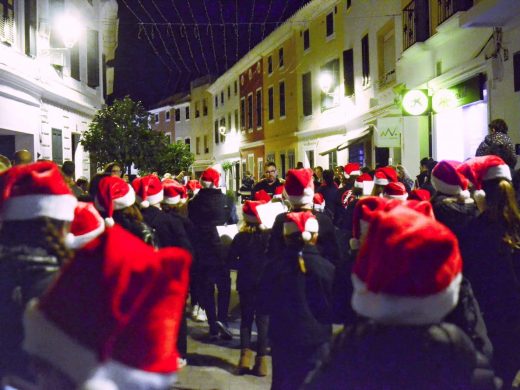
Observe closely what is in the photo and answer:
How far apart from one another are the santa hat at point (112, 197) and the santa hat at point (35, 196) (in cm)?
223

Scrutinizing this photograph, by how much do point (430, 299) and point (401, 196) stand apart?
393cm

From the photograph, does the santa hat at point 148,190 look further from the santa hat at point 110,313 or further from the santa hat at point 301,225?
the santa hat at point 110,313

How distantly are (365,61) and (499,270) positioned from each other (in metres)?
18.7

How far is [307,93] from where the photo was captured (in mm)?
31094

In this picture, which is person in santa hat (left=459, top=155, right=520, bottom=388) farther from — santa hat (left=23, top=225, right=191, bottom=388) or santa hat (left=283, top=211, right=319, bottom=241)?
santa hat (left=23, top=225, right=191, bottom=388)

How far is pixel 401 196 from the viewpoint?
20.6 ft

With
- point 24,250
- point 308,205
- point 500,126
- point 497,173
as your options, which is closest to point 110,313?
point 24,250

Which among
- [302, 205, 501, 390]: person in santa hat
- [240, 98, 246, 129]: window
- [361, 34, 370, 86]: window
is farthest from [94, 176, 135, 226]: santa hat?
[240, 98, 246, 129]: window

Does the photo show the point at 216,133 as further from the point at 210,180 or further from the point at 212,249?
the point at 212,249

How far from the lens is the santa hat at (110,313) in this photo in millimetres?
2082

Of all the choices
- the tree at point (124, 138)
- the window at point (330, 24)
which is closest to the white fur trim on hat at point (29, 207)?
the tree at point (124, 138)

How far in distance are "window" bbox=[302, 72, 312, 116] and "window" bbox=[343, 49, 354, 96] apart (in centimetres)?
581

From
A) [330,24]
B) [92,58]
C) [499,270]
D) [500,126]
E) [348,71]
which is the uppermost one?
[330,24]

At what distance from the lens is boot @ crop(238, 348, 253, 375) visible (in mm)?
6391
